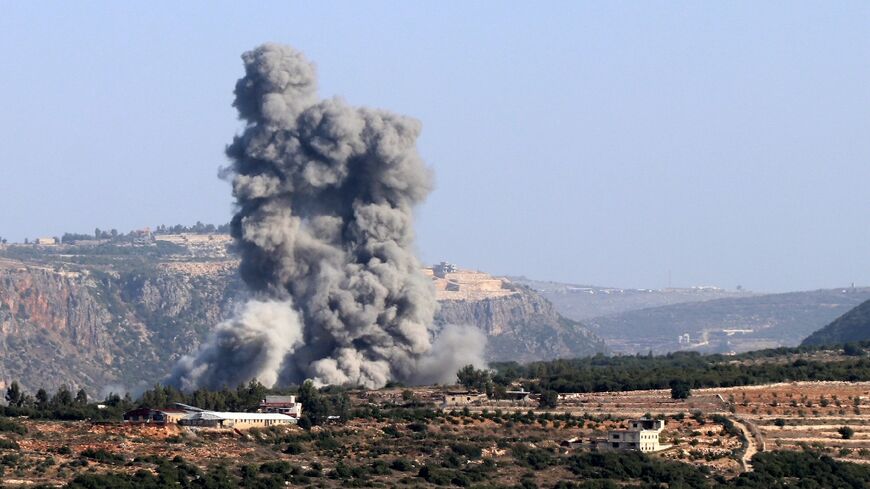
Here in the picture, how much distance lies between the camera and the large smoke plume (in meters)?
136

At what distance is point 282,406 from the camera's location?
116625 millimetres

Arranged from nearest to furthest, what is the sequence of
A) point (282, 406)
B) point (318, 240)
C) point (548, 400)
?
point (282, 406) → point (548, 400) → point (318, 240)

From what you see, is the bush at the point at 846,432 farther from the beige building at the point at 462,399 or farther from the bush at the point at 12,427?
the bush at the point at 12,427

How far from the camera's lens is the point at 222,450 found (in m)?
104

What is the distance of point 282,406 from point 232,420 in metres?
6.51

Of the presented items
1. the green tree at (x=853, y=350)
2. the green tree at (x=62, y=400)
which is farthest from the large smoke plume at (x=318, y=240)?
the green tree at (x=853, y=350)

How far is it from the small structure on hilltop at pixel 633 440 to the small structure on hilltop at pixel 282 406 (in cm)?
1539

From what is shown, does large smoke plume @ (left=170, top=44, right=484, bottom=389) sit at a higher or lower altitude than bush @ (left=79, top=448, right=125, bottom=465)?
higher

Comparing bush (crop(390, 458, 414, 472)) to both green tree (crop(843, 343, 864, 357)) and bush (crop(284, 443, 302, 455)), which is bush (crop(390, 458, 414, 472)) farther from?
green tree (crop(843, 343, 864, 357))

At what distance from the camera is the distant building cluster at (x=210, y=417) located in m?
110

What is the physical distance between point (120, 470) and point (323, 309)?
40.3 m

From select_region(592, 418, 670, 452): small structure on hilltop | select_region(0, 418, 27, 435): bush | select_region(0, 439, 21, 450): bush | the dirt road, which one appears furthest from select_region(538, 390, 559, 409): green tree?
select_region(0, 439, 21, 450): bush

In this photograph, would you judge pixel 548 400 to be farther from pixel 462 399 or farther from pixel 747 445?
pixel 747 445

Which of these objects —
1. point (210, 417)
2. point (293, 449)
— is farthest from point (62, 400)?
point (293, 449)
